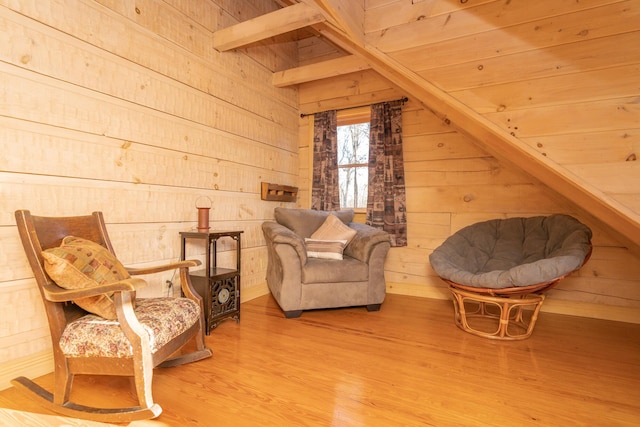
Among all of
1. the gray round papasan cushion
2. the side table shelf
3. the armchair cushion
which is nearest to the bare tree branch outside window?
the armchair cushion

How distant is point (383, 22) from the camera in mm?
1984

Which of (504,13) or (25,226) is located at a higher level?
(504,13)

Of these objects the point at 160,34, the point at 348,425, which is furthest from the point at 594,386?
the point at 160,34

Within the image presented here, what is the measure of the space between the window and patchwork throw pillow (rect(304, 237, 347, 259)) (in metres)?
0.93

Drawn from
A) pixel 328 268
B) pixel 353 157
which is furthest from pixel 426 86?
pixel 353 157

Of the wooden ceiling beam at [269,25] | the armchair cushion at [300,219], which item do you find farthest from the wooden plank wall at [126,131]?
the armchair cushion at [300,219]

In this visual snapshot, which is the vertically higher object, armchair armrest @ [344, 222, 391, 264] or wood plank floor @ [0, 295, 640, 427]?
armchair armrest @ [344, 222, 391, 264]

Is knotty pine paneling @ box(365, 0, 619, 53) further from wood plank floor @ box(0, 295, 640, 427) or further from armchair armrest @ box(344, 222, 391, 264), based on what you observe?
wood plank floor @ box(0, 295, 640, 427)

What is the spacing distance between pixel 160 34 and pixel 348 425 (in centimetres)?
271

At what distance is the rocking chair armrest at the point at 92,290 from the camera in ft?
4.17

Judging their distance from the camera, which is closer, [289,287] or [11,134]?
[11,134]

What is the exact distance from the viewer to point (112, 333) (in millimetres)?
1337

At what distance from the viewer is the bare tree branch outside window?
3.81 metres

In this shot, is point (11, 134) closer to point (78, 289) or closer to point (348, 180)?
point (78, 289)
